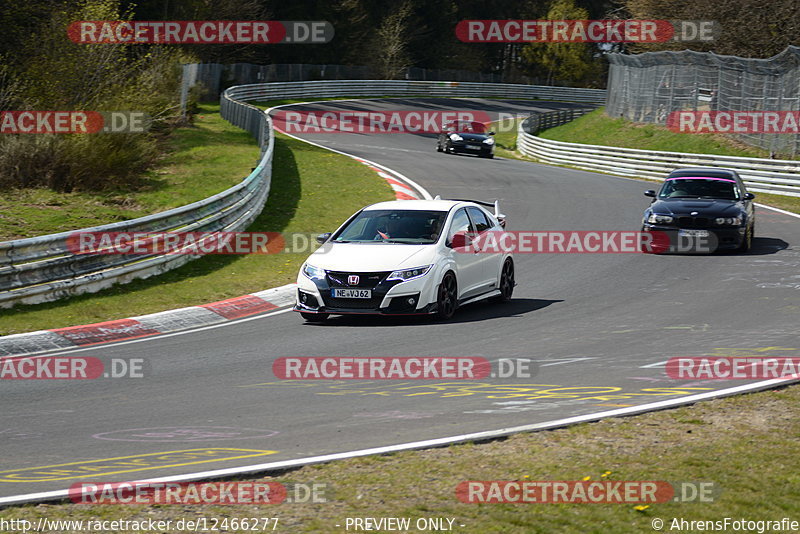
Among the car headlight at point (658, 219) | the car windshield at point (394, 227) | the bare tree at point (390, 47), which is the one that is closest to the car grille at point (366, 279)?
the car windshield at point (394, 227)

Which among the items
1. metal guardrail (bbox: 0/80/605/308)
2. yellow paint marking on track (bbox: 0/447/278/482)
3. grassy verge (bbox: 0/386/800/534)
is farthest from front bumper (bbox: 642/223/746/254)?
yellow paint marking on track (bbox: 0/447/278/482)

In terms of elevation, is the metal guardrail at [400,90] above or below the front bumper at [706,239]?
above

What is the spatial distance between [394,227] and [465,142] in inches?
1084

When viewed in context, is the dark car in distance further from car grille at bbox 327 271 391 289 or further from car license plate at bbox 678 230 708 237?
car grille at bbox 327 271 391 289

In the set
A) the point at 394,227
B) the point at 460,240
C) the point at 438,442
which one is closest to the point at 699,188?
the point at 460,240

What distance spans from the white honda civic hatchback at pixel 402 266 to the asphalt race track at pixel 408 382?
31 centimetres

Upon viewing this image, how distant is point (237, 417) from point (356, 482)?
2191mm

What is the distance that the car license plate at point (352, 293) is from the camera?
12836mm

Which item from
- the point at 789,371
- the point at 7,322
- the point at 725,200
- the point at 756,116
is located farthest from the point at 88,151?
the point at 756,116

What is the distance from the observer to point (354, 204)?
24.6 meters

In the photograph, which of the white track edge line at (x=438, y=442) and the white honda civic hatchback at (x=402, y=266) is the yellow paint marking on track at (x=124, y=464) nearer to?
the white track edge line at (x=438, y=442)

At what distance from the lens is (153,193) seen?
78.6 feet

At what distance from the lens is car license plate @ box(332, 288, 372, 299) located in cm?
1284

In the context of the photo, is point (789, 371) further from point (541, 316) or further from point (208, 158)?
point (208, 158)
